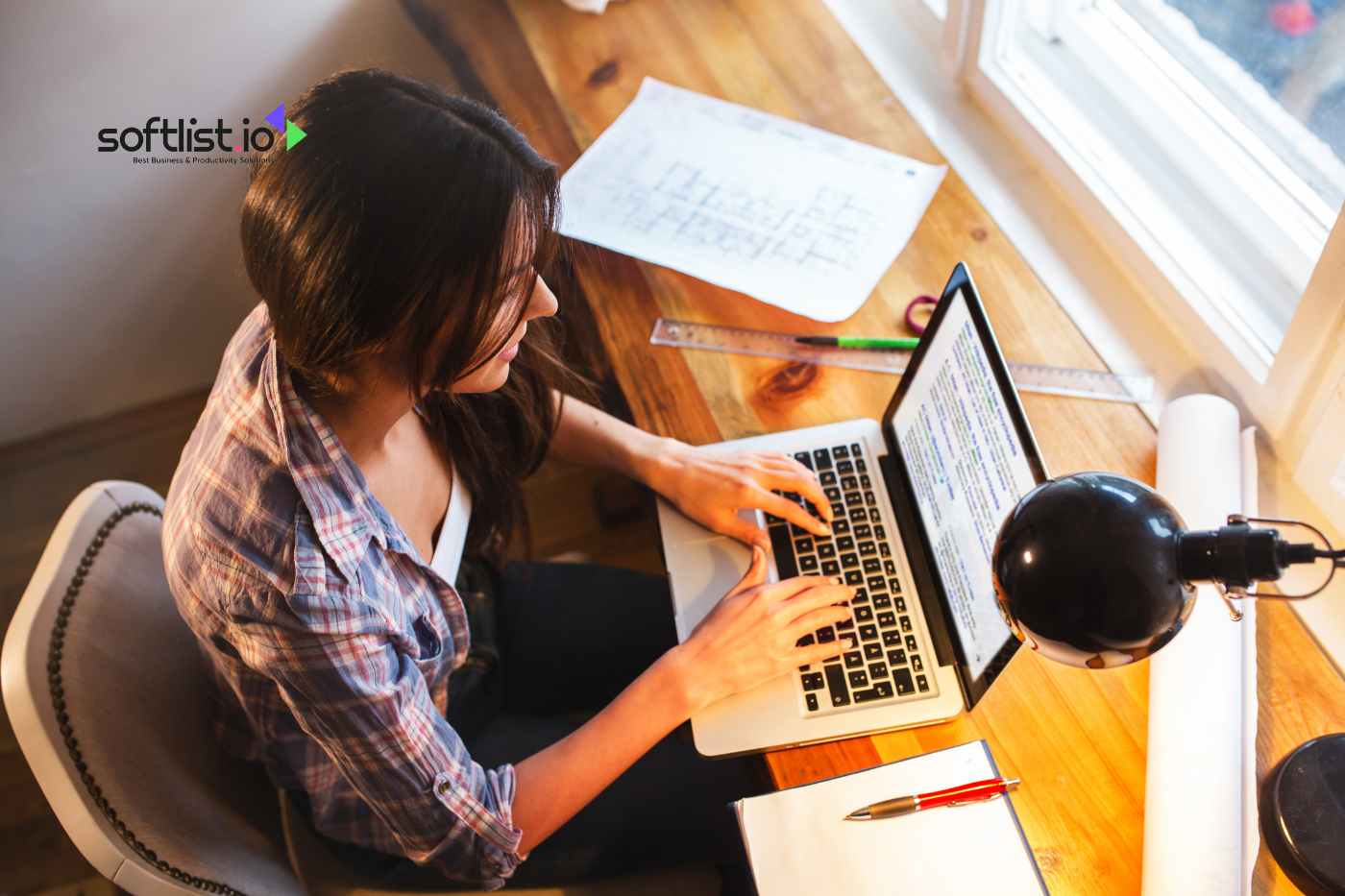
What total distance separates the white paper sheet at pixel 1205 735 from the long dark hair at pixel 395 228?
1.89 ft

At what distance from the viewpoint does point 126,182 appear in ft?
5.70

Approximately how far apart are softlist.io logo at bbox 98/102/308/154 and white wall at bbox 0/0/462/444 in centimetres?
2

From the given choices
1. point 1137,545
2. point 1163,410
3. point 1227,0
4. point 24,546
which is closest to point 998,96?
point 1227,0

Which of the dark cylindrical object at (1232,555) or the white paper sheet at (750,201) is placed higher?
the dark cylindrical object at (1232,555)

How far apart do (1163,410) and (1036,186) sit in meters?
0.39

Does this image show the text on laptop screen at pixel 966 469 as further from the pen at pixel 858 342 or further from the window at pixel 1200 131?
the window at pixel 1200 131

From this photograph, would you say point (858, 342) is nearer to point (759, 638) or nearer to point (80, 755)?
point (759, 638)

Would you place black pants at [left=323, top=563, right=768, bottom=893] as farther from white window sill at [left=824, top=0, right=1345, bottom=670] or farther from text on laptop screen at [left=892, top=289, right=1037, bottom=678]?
white window sill at [left=824, top=0, right=1345, bottom=670]

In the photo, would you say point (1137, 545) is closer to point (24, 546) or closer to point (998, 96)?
point (998, 96)

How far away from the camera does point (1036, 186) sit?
4.05 feet

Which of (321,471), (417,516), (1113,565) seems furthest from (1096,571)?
(417,516)

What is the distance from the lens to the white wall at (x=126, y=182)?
161 cm

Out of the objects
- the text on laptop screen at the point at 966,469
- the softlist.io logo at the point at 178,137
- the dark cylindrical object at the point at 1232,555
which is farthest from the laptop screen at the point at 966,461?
the softlist.io logo at the point at 178,137

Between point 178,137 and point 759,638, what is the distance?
1429mm
